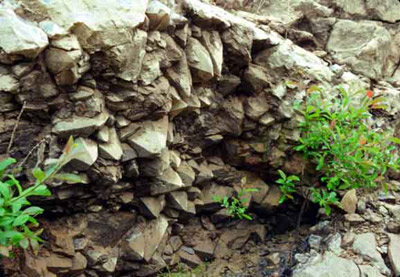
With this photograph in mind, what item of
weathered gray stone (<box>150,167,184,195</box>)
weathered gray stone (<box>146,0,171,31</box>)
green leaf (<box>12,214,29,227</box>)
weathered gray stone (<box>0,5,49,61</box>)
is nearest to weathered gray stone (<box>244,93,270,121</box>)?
weathered gray stone (<box>150,167,184,195</box>)

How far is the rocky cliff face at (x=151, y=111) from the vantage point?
247 centimetres

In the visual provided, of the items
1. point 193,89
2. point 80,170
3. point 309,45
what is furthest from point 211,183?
point 309,45

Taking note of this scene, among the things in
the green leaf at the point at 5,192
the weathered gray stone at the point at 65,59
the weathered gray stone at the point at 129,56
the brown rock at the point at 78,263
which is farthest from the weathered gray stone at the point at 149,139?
the green leaf at the point at 5,192

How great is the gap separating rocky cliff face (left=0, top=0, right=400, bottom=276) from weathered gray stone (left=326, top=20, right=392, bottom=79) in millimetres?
27

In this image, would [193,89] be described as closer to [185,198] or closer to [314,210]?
[185,198]

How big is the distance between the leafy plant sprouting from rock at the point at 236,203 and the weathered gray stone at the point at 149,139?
3.36ft

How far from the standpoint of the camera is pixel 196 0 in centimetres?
346

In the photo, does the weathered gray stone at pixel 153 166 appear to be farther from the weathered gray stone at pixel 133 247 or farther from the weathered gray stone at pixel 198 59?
the weathered gray stone at pixel 198 59

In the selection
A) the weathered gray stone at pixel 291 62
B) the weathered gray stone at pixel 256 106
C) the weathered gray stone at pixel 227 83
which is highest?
the weathered gray stone at pixel 291 62

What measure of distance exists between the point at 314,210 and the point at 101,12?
119 inches

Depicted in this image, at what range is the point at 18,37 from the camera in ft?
7.34

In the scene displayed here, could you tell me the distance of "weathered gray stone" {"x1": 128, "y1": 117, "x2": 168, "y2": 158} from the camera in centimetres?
295

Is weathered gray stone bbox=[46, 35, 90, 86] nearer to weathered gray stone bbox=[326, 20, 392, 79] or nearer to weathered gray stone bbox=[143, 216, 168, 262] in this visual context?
weathered gray stone bbox=[143, 216, 168, 262]

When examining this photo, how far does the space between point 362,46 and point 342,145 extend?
7.42ft
